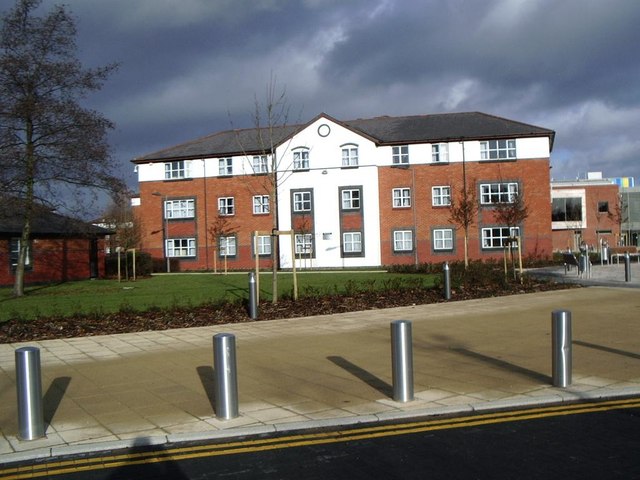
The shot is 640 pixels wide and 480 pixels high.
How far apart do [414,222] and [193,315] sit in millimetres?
A: 33467

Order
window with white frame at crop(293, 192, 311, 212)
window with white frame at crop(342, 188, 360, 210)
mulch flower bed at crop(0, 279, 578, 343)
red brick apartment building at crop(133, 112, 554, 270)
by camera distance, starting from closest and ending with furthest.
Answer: mulch flower bed at crop(0, 279, 578, 343) < red brick apartment building at crop(133, 112, 554, 270) < window with white frame at crop(342, 188, 360, 210) < window with white frame at crop(293, 192, 311, 212)

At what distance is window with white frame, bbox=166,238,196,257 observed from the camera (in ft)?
167

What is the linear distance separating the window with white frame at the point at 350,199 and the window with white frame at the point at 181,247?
12623 millimetres

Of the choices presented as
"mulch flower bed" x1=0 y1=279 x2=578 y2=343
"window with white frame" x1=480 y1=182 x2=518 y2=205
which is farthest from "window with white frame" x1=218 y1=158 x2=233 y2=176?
"mulch flower bed" x1=0 y1=279 x2=578 y2=343

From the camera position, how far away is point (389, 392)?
7.45m

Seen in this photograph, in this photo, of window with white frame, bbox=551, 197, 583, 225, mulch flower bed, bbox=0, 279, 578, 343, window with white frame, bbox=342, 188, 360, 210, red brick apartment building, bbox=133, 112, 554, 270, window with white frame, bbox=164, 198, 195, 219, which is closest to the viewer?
mulch flower bed, bbox=0, 279, 578, 343

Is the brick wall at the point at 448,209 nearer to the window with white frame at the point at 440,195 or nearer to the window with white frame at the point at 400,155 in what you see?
the window with white frame at the point at 440,195

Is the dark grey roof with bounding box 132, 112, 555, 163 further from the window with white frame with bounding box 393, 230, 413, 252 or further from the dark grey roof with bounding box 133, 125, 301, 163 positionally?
the window with white frame with bounding box 393, 230, 413, 252

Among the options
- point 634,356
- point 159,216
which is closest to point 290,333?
point 634,356

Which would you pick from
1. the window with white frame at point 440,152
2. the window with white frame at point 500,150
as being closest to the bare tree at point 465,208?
the window with white frame at point 500,150

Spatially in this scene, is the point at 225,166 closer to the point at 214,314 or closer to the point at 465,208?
the point at 465,208

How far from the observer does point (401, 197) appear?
47.2 metres

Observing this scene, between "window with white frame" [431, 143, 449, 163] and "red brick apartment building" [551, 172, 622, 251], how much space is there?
3019 cm

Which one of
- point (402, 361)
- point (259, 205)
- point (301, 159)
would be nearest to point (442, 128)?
point (301, 159)
